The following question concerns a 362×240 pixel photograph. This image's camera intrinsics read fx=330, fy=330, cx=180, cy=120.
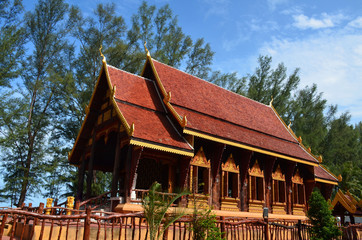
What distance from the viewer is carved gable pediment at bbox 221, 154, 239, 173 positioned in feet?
44.7

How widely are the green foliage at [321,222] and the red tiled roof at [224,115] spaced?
3910mm

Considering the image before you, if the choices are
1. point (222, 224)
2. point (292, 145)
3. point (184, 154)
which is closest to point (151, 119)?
point (184, 154)

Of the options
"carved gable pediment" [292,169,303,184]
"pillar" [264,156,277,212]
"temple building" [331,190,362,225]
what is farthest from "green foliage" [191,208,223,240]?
"carved gable pediment" [292,169,303,184]

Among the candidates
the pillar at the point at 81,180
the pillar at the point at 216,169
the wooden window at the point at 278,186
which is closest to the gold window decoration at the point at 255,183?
the wooden window at the point at 278,186

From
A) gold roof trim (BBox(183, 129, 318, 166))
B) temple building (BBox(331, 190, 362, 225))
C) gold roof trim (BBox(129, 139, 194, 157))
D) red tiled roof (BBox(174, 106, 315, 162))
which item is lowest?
temple building (BBox(331, 190, 362, 225))

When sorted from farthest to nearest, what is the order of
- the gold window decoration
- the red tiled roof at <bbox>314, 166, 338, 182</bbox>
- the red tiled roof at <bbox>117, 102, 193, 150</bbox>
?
the red tiled roof at <bbox>314, 166, 338, 182</bbox>, the gold window decoration, the red tiled roof at <bbox>117, 102, 193, 150</bbox>

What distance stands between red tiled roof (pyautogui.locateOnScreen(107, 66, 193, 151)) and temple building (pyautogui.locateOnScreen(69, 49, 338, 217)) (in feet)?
0.15

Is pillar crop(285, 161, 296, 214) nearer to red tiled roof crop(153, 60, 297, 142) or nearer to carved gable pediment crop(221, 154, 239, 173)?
red tiled roof crop(153, 60, 297, 142)

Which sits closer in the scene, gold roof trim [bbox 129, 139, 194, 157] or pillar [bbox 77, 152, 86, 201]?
gold roof trim [bbox 129, 139, 194, 157]

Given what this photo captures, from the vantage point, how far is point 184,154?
446 inches

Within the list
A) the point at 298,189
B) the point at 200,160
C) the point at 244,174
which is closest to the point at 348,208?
the point at 298,189

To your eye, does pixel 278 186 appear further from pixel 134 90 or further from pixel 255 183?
pixel 134 90

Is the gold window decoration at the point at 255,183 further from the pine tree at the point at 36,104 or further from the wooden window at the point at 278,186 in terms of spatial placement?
the pine tree at the point at 36,104

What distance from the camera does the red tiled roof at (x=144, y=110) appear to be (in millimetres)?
11117
